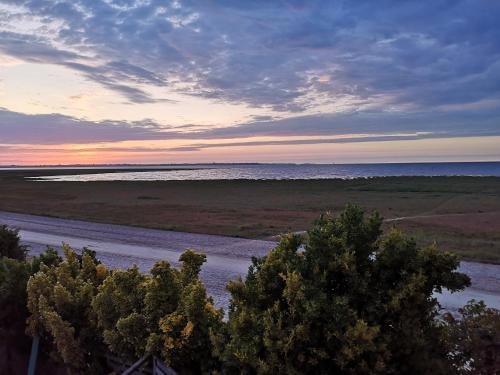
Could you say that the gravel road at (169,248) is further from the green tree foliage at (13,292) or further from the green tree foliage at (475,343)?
the green tree foliage at (475,343)

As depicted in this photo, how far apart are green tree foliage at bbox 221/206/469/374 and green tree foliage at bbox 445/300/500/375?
154 mm

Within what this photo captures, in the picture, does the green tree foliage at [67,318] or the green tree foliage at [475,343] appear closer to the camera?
the green tree foliage at [475,343]

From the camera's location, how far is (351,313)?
13.5 feet

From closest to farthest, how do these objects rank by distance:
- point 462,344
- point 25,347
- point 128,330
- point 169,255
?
point 462,344 → point 128,330 → point 25,347 → point 169,255

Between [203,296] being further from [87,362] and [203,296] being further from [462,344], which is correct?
[462,344]

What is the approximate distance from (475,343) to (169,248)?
18205 millimetres

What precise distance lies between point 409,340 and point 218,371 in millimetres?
2157

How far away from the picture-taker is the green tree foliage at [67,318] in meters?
5.73

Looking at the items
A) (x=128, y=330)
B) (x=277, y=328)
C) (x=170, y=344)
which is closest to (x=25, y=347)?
(x=128, y=330)

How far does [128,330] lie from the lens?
511 cm

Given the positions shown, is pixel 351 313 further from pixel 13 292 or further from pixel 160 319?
pixel 13 292

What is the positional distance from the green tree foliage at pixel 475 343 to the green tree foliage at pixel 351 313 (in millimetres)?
154

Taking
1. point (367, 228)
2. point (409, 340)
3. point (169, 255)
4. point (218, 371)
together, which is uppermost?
point (367, 228)

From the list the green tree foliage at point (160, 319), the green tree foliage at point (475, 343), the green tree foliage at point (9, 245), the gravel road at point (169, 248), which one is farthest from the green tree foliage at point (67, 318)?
the gravel road at point (169, 248)
